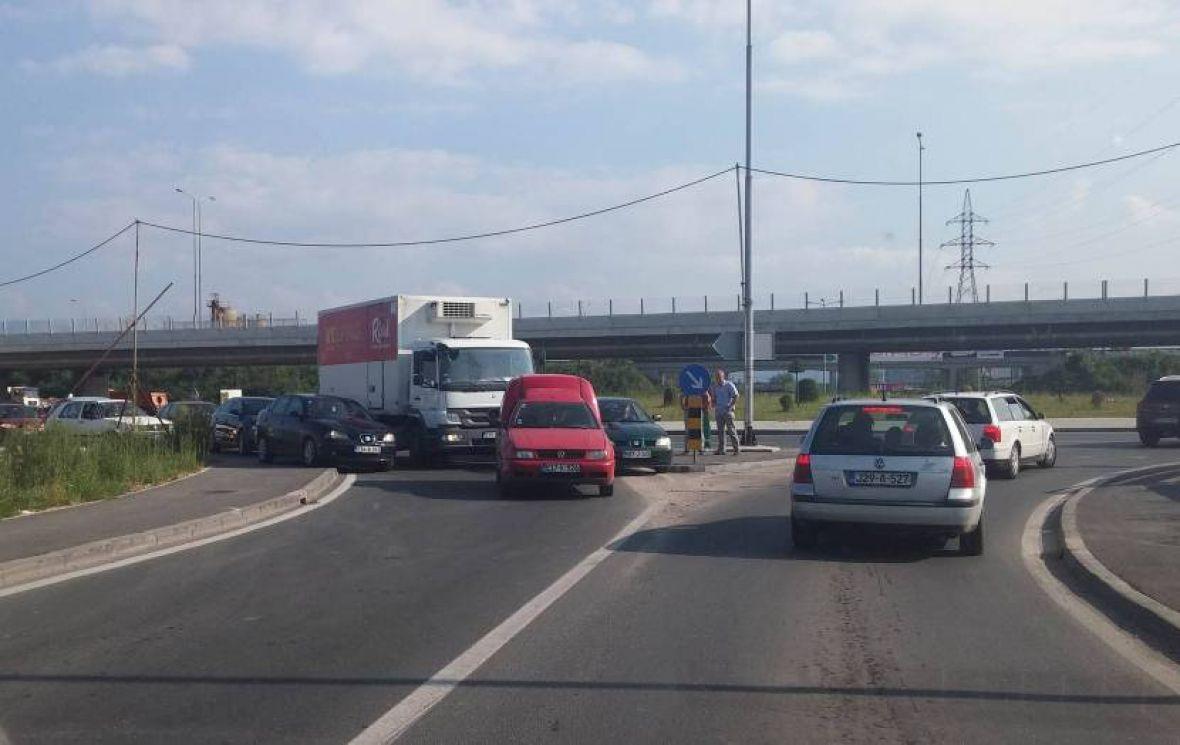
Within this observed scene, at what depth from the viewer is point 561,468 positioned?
60.8 feet

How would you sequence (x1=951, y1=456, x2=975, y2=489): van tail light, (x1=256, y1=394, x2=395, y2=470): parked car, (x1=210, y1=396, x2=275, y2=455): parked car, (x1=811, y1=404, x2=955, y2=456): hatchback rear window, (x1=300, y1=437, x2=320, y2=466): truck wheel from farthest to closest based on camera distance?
(x1=210, y1=396, x2=275, y2=455): parked car
(x1=300, y1=437, x2=320, y2=466): truck wheel
(x1=256, y1=394, x2=395, y2=470): parked car
(x1=811, y1=404, x2=955, y2=456): hatchback rear window
(x1=951, y1=456, x2=975, y2=489): van tail light

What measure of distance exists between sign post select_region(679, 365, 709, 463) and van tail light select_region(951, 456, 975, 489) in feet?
40.2

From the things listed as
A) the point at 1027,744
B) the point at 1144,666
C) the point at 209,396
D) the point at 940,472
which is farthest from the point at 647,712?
the point at 209,396

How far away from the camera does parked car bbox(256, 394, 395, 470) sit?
78.9 feet

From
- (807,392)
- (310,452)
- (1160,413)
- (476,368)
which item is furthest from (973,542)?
(807,392)

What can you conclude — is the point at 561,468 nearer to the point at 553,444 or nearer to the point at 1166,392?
the point at 553,444

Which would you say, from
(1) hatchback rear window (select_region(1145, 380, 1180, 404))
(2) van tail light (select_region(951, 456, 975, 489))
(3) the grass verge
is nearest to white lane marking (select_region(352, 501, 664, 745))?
(2) van tail light (select_region(951, 456, 975, 489))

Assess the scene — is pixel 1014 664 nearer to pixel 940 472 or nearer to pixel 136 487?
pixel 940 472

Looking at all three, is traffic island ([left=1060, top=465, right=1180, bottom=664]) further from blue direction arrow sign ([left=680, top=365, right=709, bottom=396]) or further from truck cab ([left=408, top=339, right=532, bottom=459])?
truck cab ([left=408, top=339, right=532, bottom=459])

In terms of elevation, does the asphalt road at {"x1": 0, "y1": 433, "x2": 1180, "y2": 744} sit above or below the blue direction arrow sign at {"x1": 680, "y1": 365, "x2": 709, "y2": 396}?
below

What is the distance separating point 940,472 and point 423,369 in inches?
594

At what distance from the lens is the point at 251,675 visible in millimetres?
7449

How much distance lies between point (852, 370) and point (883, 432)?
198 feet

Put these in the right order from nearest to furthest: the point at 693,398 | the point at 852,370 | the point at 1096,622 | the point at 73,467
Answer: the point at 1096,622 < the point at 73,467 < the point at 693,398 < the point at 852,370
